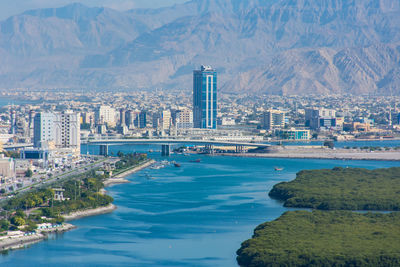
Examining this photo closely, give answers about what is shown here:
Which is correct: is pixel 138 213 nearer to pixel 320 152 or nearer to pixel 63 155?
pixel 63 155

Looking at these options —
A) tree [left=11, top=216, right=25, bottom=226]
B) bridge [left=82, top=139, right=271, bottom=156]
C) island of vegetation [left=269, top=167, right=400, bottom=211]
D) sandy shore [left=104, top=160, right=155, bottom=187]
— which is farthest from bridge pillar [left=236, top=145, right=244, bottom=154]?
tree [left=11, top=216, right=25, bottom=226]

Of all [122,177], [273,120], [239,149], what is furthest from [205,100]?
[122,177]

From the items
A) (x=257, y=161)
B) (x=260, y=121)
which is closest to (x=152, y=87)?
(x=260, y=121)

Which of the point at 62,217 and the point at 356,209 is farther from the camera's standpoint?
the point at 356,209

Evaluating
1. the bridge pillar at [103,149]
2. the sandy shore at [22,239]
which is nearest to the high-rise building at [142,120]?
the bridge pillar at [103,149]

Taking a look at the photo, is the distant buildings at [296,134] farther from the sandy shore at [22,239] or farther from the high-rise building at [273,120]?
the sandy shore at [22,239]
